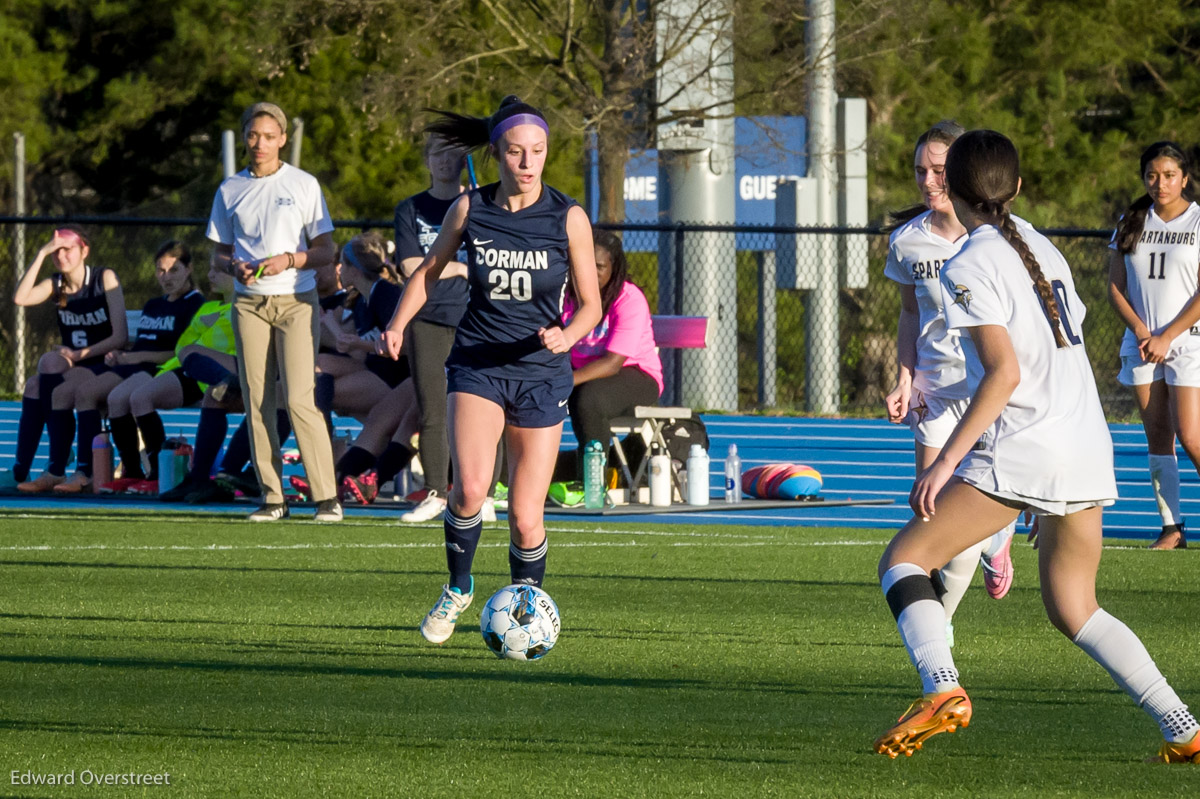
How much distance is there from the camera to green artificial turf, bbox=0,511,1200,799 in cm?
446

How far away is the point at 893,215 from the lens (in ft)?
22.6

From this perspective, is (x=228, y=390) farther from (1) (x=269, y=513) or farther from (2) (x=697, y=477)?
(2) (x=697, y=477)

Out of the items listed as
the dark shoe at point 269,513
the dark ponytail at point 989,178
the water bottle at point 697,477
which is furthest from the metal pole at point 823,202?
the dark ponytail at point 989,178

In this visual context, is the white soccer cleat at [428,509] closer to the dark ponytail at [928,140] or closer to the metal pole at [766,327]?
the dark ponytail at [928,140]

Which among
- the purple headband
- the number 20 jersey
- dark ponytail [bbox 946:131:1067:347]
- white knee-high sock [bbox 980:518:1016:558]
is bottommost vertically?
white knee-high sock [bbox 980:518:1016:558]

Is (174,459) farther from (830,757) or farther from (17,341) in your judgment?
(830,757)

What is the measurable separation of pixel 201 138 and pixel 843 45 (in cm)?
1236

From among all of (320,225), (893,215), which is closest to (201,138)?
(320,225)

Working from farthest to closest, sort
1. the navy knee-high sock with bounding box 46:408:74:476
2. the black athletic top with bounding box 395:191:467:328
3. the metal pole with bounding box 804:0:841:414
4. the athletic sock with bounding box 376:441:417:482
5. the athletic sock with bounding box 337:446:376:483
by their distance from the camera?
the metal pole with bounding box 804:0:841:414
the navy knee-high sock with bounding box 46:408:74:476
the athletic sock with bounding box 337:446:376:483
the athletic sock with bounding box 376:441:417:482
the black athletic top with bounding box 395:191:467:328

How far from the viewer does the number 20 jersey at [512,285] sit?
6.47m

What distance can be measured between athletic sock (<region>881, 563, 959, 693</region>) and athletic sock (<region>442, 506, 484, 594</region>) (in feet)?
7.61

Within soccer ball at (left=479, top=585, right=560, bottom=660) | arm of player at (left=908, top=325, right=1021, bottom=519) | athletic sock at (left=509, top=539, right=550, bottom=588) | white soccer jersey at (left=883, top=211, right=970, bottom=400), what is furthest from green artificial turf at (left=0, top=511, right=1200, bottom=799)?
white soccer jersey at (left=883, top=211, right=970, bottom=400)

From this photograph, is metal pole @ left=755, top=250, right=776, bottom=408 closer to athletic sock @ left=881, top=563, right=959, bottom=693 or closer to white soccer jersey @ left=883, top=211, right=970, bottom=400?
white soccer jersey @ left=883, top=211, right=970, bottom=400

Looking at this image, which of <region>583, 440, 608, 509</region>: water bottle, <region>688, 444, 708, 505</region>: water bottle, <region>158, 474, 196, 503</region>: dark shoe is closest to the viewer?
<region>583, 440, 608, 509</region>: water bottle
